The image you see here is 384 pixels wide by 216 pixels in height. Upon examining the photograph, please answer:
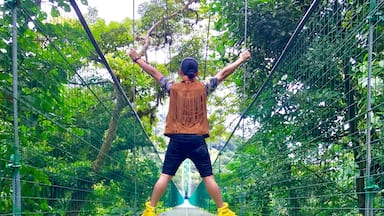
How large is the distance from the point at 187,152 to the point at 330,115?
97cm

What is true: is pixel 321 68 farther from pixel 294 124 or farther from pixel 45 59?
pixel 45 59

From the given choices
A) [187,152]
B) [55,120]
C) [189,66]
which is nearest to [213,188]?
[187,152]

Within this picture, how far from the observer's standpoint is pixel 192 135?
2.77 m

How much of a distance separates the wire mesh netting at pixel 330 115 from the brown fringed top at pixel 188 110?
0.44 metres

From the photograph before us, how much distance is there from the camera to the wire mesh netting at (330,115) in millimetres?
1721

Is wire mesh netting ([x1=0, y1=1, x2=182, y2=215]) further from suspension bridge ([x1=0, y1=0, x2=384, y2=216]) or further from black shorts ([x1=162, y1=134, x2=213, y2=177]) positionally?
black shorts ([x1=162, y1=134, x2=213, y2=177])

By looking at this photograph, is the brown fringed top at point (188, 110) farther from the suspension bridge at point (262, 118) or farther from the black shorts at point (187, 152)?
the suspension bridge at point (262, 118)

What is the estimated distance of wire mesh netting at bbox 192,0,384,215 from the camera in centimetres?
172

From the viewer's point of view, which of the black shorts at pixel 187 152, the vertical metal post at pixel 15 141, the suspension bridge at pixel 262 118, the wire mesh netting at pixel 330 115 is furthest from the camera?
the black shorts at pixel 187 152

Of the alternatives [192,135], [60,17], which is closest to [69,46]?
[60,17]

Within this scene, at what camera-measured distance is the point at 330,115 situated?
6.79 ft

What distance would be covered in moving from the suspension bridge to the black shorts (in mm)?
392

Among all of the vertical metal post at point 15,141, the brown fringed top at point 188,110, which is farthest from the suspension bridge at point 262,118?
the brown fringed top at point 188,110

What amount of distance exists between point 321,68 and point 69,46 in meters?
1.08
